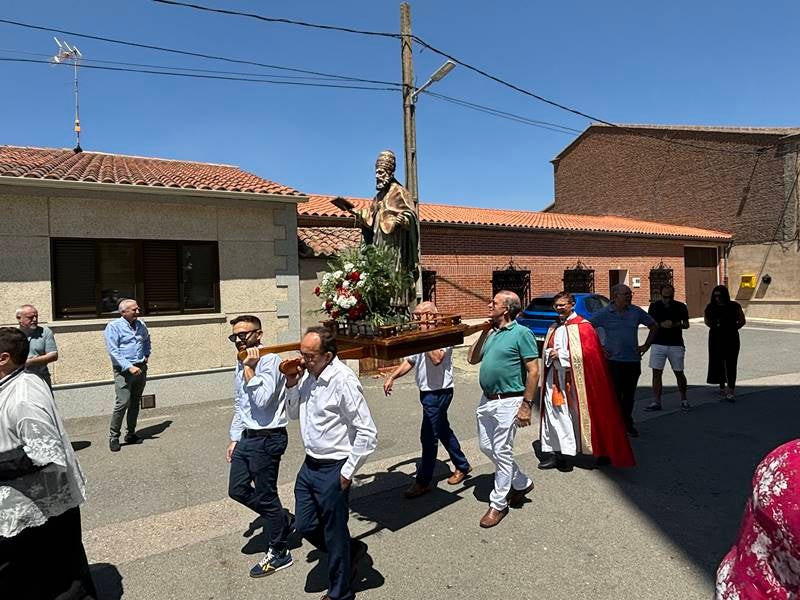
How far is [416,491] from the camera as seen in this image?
170 inches

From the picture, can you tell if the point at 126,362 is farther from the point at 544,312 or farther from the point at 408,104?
the point at 544,312

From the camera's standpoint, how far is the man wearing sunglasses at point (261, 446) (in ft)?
10.5

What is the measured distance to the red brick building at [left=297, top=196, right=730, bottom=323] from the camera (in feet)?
41.6

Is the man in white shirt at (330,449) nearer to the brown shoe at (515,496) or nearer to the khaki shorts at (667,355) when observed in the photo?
the brown shoe at (515,496)

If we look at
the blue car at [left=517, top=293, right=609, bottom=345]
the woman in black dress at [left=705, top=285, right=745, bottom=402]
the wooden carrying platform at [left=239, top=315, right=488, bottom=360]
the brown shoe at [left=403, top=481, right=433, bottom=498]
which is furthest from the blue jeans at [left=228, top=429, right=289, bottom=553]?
the blue car at [left=517, top=293, right=609, bottom=345]

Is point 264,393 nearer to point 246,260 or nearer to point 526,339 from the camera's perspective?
point 526,339

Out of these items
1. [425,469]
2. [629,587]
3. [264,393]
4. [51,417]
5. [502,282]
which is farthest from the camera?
[502,282]

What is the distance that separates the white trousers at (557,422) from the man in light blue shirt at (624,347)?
1.20 meters

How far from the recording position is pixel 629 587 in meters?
2.96

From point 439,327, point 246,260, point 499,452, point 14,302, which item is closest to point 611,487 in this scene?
point 499,452

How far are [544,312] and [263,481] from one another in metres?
10.4

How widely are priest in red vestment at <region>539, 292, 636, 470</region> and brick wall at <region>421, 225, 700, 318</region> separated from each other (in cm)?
973

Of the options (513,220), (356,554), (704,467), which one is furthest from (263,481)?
(513,220)

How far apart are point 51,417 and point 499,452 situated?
293cm
